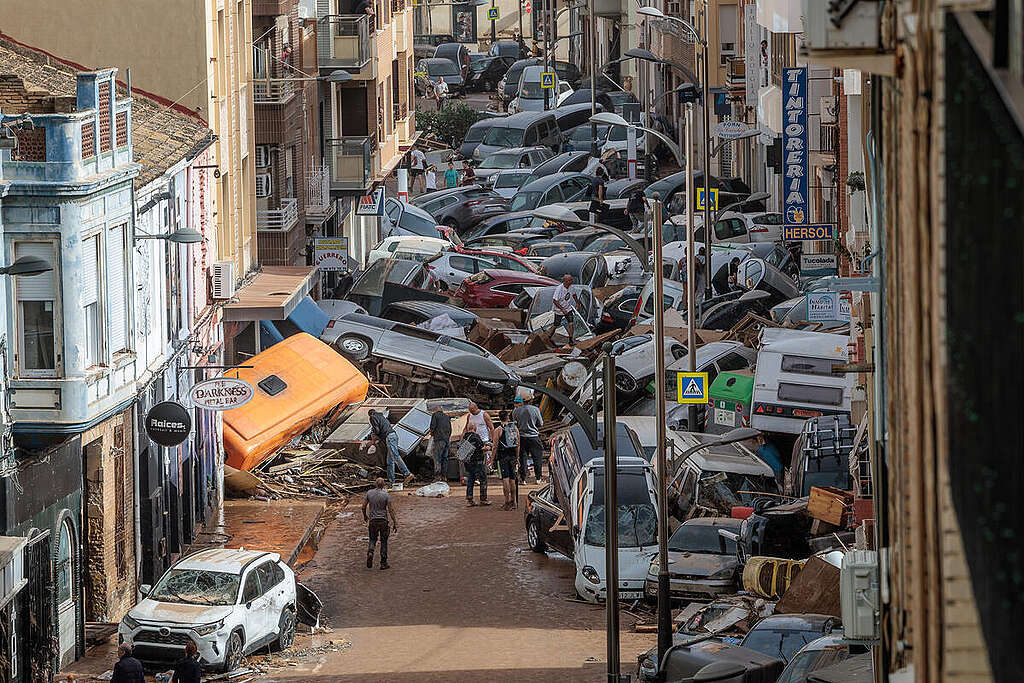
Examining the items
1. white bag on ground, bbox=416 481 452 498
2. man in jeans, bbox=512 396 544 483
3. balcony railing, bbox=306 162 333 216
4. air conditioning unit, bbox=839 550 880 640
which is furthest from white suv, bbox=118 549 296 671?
balcony railing, bbox=306 162 333 216

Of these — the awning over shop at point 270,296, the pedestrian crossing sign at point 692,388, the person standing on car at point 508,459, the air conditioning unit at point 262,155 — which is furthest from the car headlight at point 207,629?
the air conditioning unit at point 262,155

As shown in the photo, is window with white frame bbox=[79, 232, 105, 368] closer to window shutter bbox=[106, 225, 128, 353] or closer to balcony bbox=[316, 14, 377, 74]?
window shutter bbox=[106, 225, 128, 353]

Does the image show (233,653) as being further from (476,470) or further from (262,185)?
(262,185)

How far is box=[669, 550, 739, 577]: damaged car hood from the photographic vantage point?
23.7 m

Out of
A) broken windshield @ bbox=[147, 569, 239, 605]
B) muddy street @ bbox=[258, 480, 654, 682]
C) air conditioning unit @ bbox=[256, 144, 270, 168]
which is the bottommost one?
muddy street @ bbox=[258, 480, 654, 682]

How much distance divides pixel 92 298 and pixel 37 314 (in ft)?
2.90

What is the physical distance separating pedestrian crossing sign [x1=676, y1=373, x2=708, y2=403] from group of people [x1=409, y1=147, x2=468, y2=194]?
44.2m

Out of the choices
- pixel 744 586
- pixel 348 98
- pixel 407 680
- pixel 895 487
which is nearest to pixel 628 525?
pixel 744 586

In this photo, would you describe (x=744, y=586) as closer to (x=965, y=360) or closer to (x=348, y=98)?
(x=965, y=360)

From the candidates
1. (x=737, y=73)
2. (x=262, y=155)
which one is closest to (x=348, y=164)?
(x=262, y=155)

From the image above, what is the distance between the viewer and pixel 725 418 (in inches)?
1250

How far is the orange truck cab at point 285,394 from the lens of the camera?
31.4 m

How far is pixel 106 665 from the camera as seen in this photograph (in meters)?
21.5

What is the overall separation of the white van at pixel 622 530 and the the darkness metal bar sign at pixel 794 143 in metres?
9.16
